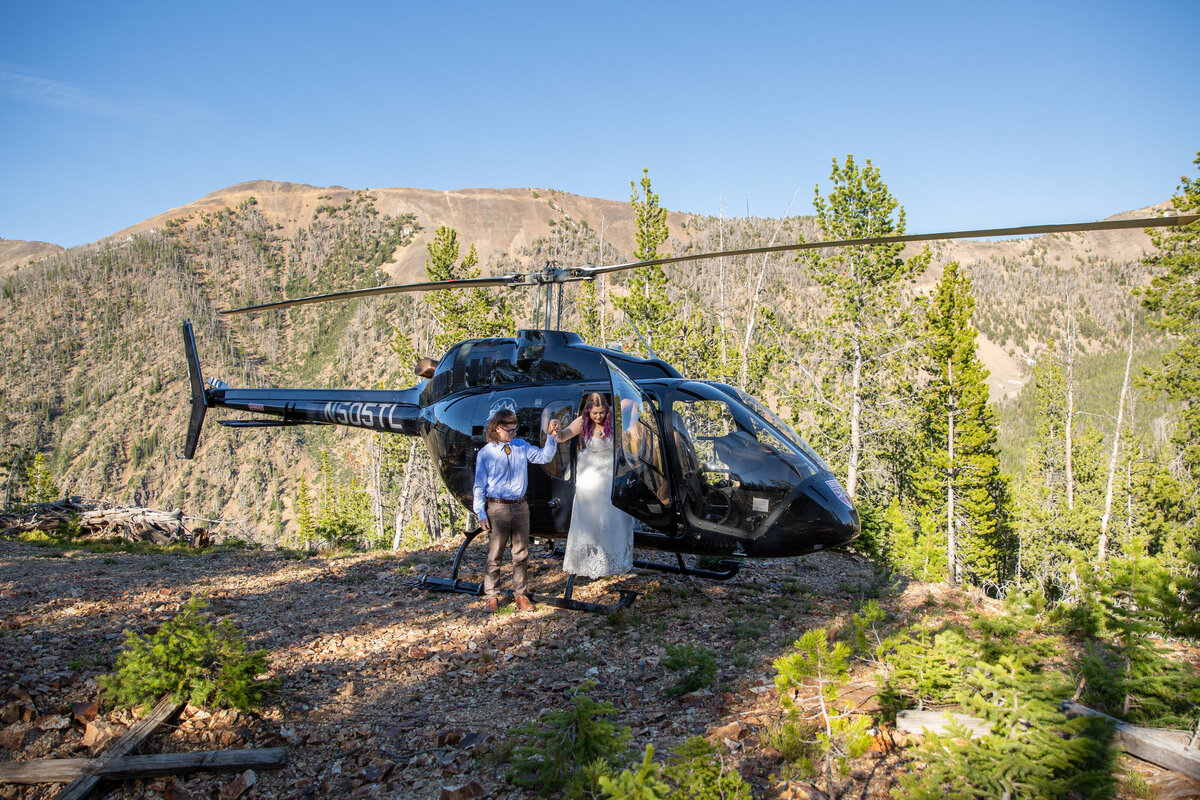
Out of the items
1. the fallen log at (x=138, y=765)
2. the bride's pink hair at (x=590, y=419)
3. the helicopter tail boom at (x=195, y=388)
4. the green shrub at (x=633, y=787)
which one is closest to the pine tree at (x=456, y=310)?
the helicopter tail boom at (x=195, y=388)

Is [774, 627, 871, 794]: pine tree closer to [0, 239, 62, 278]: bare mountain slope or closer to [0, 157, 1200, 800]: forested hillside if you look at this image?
[0, 157, 1200, 800]: forested hillside

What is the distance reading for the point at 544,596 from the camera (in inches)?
266

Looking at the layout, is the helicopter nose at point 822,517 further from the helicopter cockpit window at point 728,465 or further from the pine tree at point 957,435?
the pine tree at point 957,435

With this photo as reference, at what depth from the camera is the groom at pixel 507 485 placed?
651 centimetres

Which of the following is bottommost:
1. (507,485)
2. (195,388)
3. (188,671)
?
(188,671)

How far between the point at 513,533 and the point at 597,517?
41.5 inches

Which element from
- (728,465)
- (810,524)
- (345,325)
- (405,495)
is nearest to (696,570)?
(728,465)

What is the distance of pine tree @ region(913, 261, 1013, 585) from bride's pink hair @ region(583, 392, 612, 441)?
26407 millimetres

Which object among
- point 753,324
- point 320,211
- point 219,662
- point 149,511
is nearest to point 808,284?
point 753,324

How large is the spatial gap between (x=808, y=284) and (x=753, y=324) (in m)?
79.5

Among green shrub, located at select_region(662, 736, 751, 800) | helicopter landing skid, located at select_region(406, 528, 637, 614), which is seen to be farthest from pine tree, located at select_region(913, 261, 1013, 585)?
green shrub, located at select_region(662, 736, 751, 800)

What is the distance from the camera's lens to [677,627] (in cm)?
623

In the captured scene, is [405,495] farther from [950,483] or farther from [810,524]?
[810,524]

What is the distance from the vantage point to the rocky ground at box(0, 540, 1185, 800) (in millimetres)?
3520
